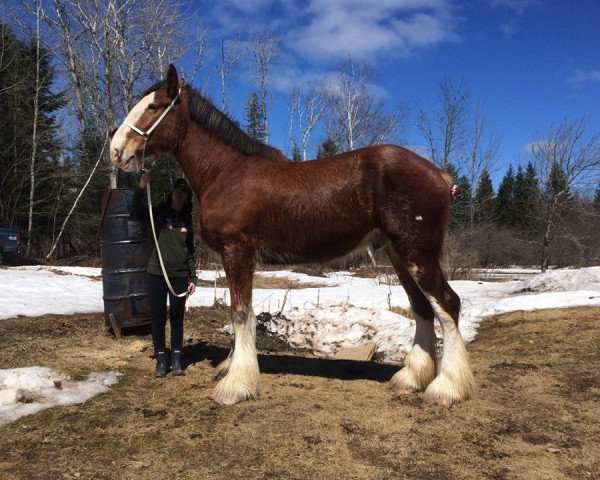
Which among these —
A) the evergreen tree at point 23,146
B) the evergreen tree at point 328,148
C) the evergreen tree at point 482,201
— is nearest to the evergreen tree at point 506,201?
the evergreen tree at point 482,201

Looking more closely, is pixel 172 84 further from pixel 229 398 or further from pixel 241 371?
pixel 229 398

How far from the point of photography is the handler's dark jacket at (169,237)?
4406 millimetres

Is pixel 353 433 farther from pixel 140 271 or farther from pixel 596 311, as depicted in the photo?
pixel 596 311

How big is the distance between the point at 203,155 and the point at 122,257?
248 centimetres

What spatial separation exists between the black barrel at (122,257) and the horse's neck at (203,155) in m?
2.05

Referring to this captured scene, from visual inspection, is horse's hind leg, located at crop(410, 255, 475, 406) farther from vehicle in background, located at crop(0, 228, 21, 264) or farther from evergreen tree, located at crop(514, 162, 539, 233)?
evergreen tree, located at crop(514, 162, 539, 233)

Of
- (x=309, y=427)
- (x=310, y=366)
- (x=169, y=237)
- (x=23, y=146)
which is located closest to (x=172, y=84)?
(x=169, y=237)

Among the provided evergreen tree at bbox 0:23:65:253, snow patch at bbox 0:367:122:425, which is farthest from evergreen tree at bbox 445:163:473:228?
snow patch at bbox 0:367:122:425

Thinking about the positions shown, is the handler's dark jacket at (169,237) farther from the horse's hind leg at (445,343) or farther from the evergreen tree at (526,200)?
the evergreen tree at (526,200)

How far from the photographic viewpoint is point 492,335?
24.4ft

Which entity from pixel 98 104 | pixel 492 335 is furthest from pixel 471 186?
pixel 492 335

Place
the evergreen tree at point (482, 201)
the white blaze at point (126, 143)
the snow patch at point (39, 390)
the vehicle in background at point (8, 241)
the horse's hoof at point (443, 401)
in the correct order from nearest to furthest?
the snow patch at point (39, 390) → the horse's hoof at point (443, 401) → the white blaze at point (126, 143) → the vehicle in background at point (8, 241) → the evergreen tree at point (482, 201)

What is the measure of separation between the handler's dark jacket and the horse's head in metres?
0.46

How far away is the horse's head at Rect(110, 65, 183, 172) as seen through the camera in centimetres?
393
